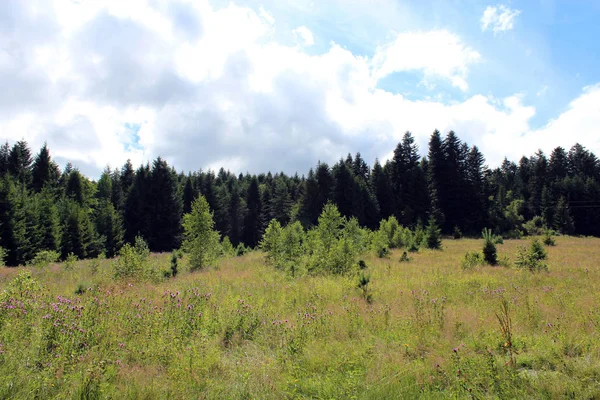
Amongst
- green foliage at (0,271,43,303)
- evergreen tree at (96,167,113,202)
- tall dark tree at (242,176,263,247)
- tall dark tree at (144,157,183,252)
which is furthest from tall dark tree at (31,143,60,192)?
green foliage at (0,271,43,303)

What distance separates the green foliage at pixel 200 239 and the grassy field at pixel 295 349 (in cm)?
1217

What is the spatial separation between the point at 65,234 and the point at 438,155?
2186 inches

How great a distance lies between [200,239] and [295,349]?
651 inches

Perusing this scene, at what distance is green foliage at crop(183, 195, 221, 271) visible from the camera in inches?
794

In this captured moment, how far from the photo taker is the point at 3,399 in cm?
343

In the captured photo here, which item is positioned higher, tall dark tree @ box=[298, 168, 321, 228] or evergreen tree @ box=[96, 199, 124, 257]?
tall dark tree @ box=[298, 168, 321, 228]

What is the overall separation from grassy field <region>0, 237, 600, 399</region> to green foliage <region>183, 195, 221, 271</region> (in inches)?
479

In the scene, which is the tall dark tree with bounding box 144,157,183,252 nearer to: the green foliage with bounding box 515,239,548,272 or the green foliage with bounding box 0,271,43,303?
the green foliage with bounding box 0,271,43,303

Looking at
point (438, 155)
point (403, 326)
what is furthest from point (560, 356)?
point (438, 155)

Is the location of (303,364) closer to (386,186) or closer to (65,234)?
(65,234)

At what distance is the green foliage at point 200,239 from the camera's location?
20.2m

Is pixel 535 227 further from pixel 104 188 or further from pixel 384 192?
pixel 104 188

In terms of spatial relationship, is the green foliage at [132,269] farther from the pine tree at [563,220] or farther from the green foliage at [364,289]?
the pine tree at [563,220]

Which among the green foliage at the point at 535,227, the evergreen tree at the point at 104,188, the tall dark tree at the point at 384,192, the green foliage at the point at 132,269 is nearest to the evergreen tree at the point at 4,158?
the evergreen tree at the point at 104,188
